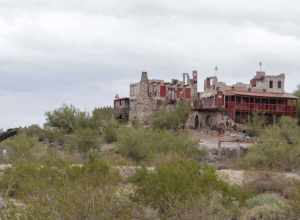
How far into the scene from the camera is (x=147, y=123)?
82500mm

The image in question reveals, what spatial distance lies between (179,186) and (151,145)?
30121 millimetres

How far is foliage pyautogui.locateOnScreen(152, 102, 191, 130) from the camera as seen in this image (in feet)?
250

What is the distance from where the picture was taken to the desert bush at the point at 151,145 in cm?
4766

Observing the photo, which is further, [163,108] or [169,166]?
[163,108]

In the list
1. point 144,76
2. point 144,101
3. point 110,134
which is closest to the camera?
point 110,134

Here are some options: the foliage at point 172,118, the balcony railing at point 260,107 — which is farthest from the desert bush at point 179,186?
the balcony railing at point 260,107

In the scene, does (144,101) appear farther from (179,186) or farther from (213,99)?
(179,186)

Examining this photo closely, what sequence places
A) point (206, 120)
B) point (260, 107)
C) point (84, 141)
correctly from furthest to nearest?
1. point (206, 120)
2. point (260, 107)
3. point (84, 141)

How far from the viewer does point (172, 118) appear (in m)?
76.0

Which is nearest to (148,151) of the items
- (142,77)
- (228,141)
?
(228,141)

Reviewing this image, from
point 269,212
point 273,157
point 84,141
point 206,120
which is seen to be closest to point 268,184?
point 269,212

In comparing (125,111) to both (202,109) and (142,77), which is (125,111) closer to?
(142,77)

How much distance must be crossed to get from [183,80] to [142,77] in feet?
19.2

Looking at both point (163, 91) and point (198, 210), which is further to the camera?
point (163, 91)
